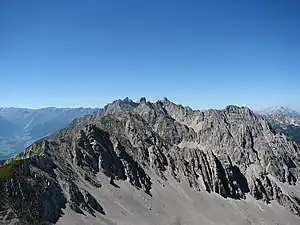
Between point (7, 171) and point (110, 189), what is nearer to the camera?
point (7, 171)

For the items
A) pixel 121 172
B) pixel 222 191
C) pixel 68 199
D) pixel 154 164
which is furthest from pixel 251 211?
pixel 68 199

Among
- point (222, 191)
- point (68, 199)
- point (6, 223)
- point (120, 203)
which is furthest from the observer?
point (222, 191)

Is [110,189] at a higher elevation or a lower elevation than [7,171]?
lower

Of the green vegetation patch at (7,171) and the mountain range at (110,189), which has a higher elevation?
the green vegetation patch at (7,171)

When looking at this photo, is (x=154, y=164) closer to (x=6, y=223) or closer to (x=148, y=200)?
(x=148, y=200)

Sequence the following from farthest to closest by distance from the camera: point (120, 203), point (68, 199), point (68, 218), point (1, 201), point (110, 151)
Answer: point (110, 151)
point (120, 203)
point (68, 199)
point (68, 218)
point (1, 201)

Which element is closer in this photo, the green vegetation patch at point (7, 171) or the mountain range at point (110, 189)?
the green vegetation patch at point (7, 171)

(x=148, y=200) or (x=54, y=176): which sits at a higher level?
(x=54, y=176)

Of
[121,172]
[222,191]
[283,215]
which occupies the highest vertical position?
[121,172]

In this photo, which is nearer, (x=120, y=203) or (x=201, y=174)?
(x=120, y=203)

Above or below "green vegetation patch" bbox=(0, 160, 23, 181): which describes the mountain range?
below

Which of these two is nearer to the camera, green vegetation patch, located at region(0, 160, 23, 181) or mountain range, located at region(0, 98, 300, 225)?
green vegetation patch, located at region(0, 160, 23, 181)
